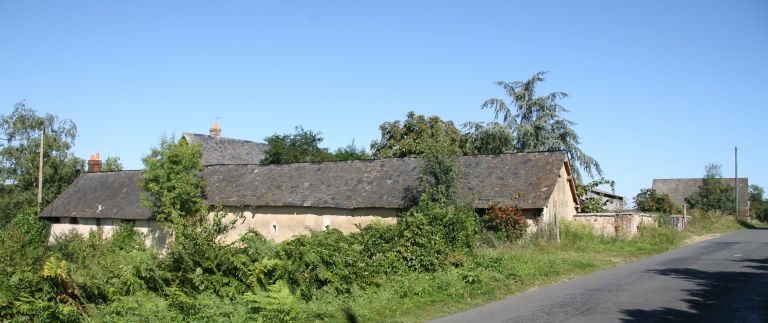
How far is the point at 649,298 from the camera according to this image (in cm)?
1228

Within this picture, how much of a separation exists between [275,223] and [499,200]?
1167cm

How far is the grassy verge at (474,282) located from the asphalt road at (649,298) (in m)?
0.58

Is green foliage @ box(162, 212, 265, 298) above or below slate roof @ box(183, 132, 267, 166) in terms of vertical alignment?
below

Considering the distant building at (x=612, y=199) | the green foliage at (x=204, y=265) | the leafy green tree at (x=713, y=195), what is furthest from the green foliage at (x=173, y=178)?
the leafy green tree at (x=713, y=195)

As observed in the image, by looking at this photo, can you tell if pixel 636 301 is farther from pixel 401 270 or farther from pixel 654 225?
pixel 654 225

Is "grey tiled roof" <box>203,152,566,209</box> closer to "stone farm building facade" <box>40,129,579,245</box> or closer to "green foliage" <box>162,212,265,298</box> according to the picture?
"stone farm building facade" <box>40,129,579,245</box>

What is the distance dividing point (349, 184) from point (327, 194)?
4.19 feet

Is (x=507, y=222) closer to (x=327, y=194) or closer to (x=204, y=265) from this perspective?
(x=327, y=194)

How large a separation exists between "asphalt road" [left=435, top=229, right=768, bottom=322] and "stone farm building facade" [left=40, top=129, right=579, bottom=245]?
25.1 ft

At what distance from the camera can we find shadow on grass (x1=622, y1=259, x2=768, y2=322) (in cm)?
1033

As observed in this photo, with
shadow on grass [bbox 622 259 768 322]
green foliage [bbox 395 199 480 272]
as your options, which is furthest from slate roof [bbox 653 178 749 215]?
green foliage [bbox 395 199 480 272]

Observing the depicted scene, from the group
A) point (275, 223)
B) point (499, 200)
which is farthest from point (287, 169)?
point (499, 200)

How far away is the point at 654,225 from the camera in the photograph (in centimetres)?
3066

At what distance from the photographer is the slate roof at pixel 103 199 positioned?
Answer: 114ft
